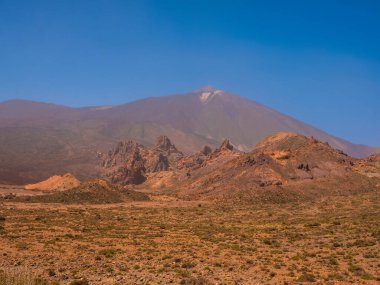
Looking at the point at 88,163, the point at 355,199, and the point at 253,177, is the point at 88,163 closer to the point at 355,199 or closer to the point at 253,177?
the point at 253,177

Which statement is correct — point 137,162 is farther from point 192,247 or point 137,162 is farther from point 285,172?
point 192,247

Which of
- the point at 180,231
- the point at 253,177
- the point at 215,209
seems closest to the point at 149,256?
the point at 180,231

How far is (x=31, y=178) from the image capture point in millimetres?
141625

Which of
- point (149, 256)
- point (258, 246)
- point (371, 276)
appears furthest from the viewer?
point (258, 246)

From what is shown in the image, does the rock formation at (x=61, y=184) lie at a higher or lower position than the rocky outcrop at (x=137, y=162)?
lower

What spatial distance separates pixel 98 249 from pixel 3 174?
127 meters

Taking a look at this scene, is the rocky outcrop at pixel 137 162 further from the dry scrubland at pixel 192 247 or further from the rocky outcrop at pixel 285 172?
the dry scrubland at pixel 192 247

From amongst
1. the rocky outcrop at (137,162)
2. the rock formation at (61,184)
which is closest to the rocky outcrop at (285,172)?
the rock formation at (61,184)

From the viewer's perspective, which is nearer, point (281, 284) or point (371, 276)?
point (281, 284)

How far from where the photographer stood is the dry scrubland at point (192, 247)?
20.3 meters

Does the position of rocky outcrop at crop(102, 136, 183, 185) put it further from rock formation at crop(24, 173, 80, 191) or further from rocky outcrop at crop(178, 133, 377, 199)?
rocky outcrop at crop(178, 133, 377, 199)

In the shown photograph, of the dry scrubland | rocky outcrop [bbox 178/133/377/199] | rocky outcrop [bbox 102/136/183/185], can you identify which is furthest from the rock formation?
the dry scrubland

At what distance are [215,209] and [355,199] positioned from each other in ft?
63.2

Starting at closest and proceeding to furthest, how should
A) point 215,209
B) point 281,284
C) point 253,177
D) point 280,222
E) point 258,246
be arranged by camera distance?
point 281,284 < point 258,246 < point 280,222 < point 215,209 < point 253,177
